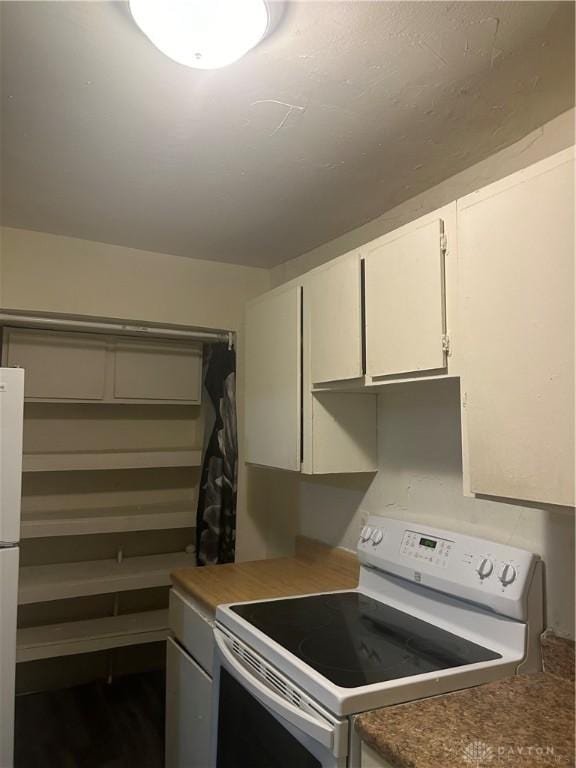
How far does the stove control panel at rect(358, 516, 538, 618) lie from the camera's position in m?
1.38

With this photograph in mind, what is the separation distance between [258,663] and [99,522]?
1483 millimetres

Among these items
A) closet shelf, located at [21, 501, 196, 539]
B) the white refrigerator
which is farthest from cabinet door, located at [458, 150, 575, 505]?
closet shelf, located at [21, 501, 196, 539]

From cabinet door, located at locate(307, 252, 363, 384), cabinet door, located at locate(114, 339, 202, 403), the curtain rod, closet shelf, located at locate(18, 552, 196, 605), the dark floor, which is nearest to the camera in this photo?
cabinet door, located at locate(307, 252, 363, 384)

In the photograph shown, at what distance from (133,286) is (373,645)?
1.88 metres

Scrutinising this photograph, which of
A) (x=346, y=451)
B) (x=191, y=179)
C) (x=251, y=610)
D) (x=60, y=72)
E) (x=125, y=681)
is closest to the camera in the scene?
(x=60, y=72)

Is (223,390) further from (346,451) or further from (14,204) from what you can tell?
(14,204)

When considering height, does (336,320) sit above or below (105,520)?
above

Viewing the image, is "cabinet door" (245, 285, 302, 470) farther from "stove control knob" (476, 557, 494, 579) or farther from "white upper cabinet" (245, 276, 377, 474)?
"stove control knob" (476, 557, 494, 579)

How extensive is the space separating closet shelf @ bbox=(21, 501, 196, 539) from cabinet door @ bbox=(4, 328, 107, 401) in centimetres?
60

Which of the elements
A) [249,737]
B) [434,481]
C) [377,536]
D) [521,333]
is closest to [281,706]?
[249,737]

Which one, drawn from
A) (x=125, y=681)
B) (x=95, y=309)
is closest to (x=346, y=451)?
(x=95, y=309)

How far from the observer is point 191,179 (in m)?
1.85

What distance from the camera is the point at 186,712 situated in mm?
1887

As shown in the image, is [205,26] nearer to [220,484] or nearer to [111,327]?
[111,327]
